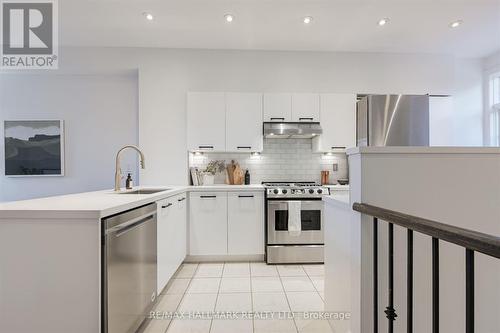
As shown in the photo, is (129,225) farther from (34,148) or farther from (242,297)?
(34,148)

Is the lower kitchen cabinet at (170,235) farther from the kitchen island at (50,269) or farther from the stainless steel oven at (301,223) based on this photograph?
the stainless steel oven at (301,223)

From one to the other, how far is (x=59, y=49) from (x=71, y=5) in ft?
4.07

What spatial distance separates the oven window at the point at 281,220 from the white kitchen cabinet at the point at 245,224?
19cm

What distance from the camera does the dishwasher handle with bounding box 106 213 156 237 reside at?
4.98ft

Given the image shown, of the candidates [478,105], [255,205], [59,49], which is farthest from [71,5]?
[478,105]

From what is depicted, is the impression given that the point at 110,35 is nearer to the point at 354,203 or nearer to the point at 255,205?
the point at 255,205

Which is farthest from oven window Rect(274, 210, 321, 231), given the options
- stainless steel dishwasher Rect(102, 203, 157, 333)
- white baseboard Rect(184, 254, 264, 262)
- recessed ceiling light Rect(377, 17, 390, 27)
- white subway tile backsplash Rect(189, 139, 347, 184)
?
recessed ceiling light Rect(377, 17, 390, 27)

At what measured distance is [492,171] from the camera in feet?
5.03

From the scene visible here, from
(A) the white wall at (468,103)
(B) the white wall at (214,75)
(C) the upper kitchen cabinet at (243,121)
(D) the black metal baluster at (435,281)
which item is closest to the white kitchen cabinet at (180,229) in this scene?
(B) the white wall at (214,75)

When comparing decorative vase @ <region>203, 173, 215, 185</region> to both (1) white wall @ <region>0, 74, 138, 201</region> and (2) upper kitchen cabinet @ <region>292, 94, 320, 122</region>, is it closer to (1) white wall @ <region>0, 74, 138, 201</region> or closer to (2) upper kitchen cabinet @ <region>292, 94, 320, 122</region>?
(1) white wall @ <region>0, 74, 138, 201</region>

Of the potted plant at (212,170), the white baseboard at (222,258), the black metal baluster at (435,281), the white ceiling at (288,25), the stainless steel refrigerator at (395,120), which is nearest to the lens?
the black metal baluster at (435,281)

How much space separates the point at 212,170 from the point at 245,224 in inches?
38.4

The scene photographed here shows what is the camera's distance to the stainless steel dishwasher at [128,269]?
4.70ft

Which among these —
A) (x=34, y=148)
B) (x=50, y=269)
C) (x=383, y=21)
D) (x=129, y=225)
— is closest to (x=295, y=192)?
(x=129, y=225)
